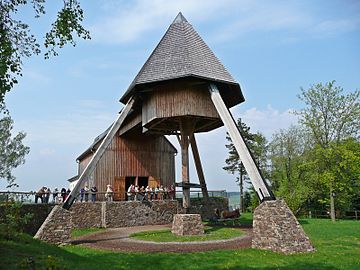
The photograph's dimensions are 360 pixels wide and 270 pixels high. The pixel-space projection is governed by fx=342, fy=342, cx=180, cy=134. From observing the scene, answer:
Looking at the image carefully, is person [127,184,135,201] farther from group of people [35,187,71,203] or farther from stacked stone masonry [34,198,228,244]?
group of people [35,187,71,203]

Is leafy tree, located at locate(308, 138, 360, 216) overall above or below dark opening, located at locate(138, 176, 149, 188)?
above

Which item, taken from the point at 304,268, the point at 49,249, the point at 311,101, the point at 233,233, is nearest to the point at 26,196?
the point at 49,249

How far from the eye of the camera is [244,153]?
13945 mm

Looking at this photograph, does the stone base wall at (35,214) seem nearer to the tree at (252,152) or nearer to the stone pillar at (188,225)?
the stone pillar at (188,225)

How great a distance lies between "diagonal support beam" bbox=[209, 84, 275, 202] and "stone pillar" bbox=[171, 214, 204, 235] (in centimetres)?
394

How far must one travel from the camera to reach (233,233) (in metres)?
16.6

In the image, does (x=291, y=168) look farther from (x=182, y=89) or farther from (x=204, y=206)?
(x=182, y=89)

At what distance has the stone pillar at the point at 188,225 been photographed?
15.6 metres

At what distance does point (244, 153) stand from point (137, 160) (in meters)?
14.0

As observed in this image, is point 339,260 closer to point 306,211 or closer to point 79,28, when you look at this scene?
point 79,28

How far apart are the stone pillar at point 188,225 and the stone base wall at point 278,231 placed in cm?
383

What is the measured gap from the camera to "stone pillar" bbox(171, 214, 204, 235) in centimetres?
1557

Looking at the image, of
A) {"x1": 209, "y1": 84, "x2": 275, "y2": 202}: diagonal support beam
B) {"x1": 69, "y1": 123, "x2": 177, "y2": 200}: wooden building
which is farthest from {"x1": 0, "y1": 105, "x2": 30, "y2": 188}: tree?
{"x1": 209, "y1": 84, "x2": 275, "y2": 202}: diagonal support beam

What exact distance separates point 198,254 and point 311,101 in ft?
70.2
